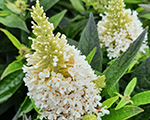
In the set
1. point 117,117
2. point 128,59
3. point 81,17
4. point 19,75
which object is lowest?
point 117,117

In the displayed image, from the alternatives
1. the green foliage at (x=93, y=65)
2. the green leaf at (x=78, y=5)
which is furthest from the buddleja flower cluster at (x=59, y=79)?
the green leaf at (x=78, y=5)

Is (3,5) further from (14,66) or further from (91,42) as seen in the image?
(91,42)

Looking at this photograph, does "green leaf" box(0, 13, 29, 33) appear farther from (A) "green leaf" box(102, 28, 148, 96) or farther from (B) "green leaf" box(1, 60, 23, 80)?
(A) "green leaf" box(102, 28, 148, 96)

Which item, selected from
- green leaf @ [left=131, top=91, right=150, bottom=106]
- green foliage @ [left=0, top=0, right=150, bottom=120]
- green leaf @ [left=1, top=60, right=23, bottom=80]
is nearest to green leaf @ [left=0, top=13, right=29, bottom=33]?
green foliage @ [left=0, top=0, right=150, bottom=120]

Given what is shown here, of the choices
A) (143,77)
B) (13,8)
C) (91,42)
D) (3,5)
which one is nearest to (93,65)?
(91,42)

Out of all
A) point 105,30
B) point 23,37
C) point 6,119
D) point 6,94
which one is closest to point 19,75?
point 6,94

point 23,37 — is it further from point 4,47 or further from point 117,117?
point 117,117
